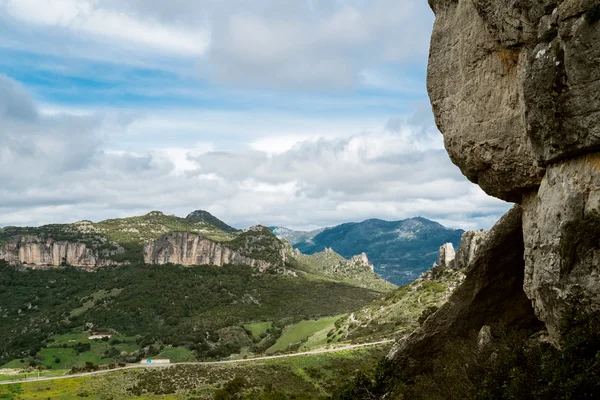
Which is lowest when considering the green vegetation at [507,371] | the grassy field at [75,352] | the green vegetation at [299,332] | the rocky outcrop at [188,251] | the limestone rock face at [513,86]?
the grassy field at [75,352]

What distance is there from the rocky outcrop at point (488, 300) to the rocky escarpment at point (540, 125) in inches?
159

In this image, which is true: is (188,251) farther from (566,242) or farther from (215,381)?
(566,242)

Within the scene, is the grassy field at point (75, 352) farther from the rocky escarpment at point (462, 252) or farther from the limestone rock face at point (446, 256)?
the limestone rock face at point (446, 256)

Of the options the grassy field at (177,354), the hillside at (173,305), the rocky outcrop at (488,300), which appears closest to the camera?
the rocky outcrop at (488,300)

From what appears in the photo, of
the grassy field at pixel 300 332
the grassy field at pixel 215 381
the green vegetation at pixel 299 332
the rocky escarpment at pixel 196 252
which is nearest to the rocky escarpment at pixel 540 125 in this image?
the grassy field at pixel 215 381

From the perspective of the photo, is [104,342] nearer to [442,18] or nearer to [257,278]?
[257,278]

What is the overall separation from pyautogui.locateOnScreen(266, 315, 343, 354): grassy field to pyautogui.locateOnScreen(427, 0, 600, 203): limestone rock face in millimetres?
84388

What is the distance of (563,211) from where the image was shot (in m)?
16.2

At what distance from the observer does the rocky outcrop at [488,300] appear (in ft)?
82.1

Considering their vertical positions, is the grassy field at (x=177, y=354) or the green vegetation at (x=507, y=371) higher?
the green vegetation at (x=507, y=371)

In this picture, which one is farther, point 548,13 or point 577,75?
point 548,13

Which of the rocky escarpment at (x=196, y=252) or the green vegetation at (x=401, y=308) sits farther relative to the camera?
the rocky escarpment at (x=196, y=252)

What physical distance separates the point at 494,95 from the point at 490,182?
12.6 ft

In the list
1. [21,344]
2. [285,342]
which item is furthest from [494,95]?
[21,344]
